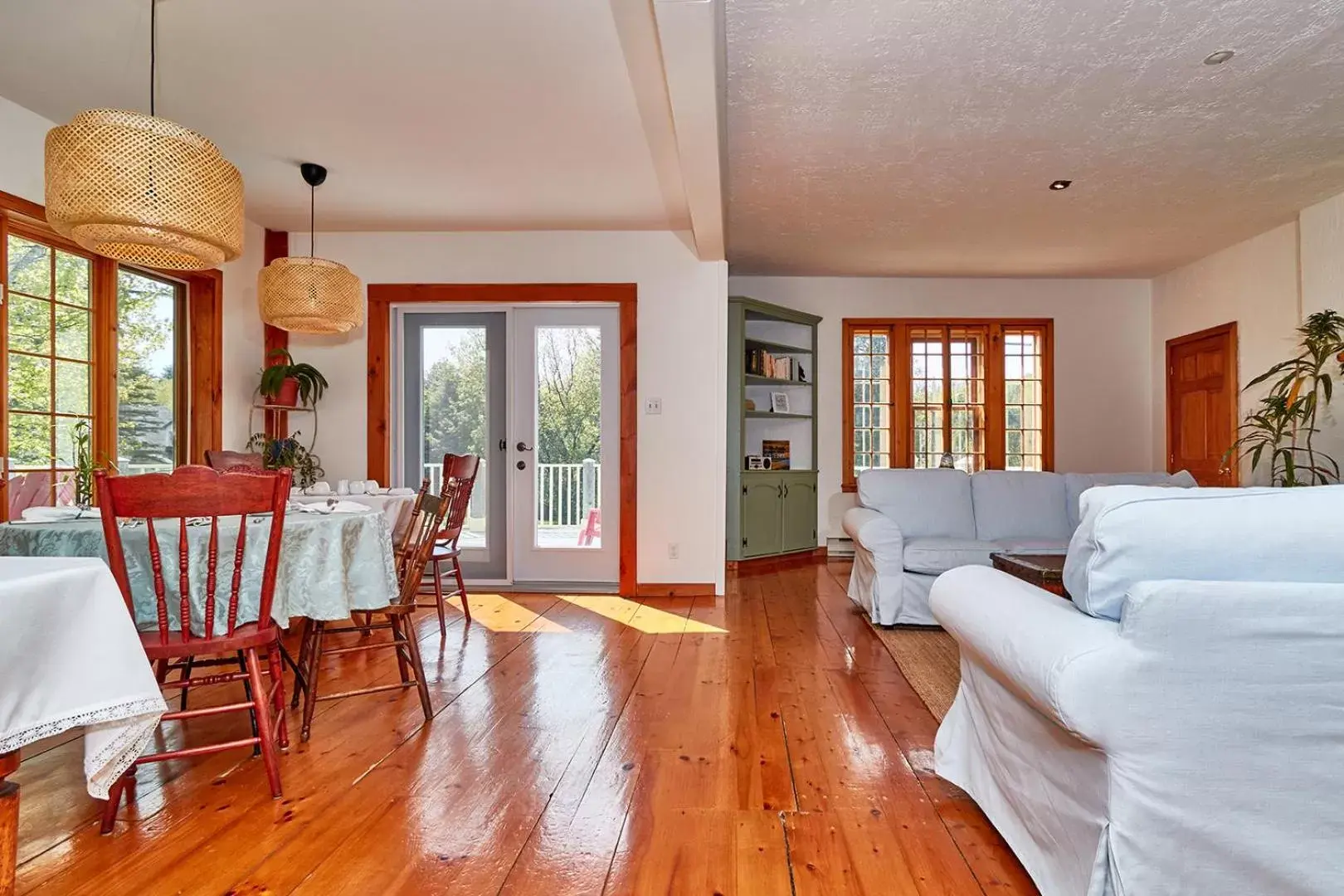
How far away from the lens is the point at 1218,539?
Result: 1.36 metres

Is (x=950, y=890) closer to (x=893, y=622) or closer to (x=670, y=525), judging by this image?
(x=893, y=622)

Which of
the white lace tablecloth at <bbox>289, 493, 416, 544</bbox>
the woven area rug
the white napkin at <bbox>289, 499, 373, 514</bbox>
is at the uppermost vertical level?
the white napkin at <bbox>289, 499, 373, 514</bbox>

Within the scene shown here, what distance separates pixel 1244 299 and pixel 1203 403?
91 cm

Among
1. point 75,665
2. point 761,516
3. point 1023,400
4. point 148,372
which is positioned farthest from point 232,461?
point 1023,400

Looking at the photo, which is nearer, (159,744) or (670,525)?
(159,744)

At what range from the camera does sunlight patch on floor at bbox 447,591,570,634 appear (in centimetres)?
425

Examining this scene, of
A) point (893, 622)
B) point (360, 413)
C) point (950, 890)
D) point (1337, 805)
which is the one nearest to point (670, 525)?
point (893, 622)

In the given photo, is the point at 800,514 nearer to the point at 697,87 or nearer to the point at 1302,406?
the point at 1302,406

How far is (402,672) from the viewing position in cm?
309

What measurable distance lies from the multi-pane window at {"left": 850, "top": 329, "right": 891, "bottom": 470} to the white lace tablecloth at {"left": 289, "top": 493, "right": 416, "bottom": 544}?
4262 millimetres

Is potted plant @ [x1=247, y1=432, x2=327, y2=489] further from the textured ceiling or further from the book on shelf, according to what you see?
the book on shelf

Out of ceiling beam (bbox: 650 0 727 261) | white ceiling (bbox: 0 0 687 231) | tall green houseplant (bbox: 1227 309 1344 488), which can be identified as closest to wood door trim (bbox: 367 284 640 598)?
white ceiling (bbox: 0 0 687 231)

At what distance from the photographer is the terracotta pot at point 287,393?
16.2 feet

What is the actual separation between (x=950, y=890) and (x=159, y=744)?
239cm
